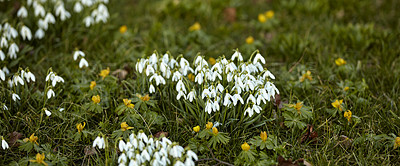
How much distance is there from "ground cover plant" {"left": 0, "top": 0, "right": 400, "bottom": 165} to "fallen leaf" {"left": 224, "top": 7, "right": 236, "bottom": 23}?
0.07 metres

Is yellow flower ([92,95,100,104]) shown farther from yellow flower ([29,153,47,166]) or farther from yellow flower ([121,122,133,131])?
yellow flower ([29,153,47,166])

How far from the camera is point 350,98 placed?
9.45ft

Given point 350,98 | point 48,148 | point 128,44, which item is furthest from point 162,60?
point 350,98

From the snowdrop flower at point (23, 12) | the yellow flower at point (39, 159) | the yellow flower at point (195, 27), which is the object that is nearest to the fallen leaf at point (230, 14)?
the yellow flower at point (195, 27)

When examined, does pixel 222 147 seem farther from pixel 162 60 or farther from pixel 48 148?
pixel 48 148

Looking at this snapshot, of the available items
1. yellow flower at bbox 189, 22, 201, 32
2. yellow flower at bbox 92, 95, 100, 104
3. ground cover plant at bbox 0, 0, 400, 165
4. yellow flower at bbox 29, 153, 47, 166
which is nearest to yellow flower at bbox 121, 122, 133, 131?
ground cover plant at bbox 0, 0, 400, 165

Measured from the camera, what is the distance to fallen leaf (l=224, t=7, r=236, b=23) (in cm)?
433

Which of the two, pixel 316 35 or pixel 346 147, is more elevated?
pixel 316 35

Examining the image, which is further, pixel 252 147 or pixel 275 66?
pixel 275 66

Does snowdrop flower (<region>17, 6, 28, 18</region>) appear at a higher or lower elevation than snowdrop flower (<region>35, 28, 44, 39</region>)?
higher

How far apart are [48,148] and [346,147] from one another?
75.6 inches

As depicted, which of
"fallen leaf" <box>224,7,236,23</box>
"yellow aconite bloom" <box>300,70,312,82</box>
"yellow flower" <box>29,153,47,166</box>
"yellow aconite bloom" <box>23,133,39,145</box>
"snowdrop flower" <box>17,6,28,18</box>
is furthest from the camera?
"fallen leaf" <box>224,7,236,23</box>

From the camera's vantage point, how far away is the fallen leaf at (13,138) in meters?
2.42

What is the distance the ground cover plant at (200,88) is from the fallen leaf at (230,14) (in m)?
0.07
